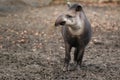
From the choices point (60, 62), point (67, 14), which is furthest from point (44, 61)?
point (67, 14)

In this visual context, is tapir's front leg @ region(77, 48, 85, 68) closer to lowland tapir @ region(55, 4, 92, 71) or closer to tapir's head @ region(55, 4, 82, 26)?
lowland tapir @ region(55, 4, 92, 71)

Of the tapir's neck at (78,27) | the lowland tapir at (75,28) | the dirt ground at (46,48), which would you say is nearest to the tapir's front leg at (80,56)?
the lowland tapir at (75,28)

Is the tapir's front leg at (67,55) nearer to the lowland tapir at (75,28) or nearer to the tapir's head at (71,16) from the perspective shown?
the lowland tapir at (75,28)

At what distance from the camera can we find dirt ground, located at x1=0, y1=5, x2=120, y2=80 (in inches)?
230

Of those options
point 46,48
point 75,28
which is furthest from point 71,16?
point 46,48

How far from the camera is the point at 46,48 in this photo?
25.4 ft

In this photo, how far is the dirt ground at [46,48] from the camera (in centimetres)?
584

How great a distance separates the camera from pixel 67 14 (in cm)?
550

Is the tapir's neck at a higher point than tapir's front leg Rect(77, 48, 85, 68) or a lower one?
higher

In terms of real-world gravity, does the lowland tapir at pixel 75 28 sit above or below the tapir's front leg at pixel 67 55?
above

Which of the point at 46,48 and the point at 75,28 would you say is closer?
the point at 75,28

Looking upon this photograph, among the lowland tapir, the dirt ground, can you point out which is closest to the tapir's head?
the lowland tapir

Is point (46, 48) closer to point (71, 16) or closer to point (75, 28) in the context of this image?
point (75, 28)

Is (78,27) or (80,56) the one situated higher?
(78,27)
